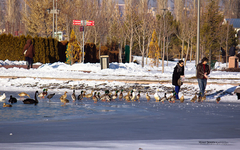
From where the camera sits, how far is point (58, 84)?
18.9 meters

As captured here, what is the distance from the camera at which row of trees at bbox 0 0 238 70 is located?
1570 inches

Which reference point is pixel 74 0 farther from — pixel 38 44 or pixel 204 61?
pixel 204 61

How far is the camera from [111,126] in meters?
7.84

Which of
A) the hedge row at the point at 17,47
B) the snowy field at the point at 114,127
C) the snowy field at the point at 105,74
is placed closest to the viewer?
the snowy field at the point at 114,127

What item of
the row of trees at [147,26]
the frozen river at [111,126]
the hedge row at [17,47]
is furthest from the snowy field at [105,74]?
the frozen river at [111,126]

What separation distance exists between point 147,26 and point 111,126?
126 feet

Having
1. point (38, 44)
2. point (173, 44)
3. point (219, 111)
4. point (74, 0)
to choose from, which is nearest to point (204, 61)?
point (219, 111)

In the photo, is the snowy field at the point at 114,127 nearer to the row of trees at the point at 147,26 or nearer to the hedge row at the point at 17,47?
the row of trees at the point at 147,26

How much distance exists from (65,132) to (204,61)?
28.8ft

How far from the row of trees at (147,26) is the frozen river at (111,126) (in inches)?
840

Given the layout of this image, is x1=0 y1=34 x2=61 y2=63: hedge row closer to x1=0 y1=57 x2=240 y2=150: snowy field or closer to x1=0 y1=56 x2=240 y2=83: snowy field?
x1=0 y1=56 x2=240 y2=83: snowy field

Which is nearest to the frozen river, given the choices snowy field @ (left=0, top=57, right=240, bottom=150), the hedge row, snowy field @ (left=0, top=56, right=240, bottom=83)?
snowy field @ (left=0, top=57, right=240, bottom=150)

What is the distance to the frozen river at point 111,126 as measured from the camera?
19.9 feet

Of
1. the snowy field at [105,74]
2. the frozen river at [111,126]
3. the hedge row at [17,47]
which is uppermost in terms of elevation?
the hedge row at [17,47]
